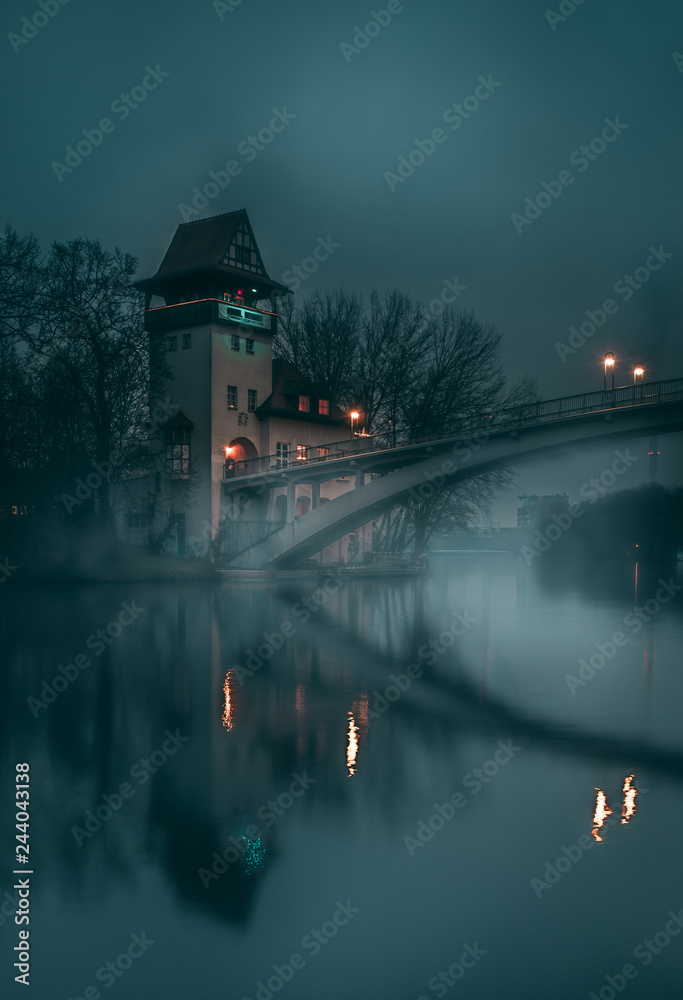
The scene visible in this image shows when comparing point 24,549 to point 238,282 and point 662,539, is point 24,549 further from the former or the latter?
point 662,539

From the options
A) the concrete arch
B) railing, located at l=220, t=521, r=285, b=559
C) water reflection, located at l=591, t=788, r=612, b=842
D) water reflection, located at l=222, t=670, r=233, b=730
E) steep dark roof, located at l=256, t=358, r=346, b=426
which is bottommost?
water reflection, located at l=222, t=670, r=233, b=730

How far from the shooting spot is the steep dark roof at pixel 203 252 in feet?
185

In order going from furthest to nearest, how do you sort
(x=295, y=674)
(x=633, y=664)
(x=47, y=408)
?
(x=47, y=408) → (x=633, y=664) → (x=295, y=674)

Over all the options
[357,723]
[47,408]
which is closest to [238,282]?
[47,408]

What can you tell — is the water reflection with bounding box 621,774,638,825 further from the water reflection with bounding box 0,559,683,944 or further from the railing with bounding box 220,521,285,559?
the railing with bounding box 220,521,285,559

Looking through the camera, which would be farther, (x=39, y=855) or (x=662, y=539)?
(x=662, y=539)

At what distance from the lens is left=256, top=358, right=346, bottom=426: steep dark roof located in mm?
58312

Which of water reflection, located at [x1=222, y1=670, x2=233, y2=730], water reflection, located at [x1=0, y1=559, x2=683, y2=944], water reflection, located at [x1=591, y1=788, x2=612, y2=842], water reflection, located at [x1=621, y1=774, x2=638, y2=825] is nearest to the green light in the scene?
water reflection, located at [x1=0, y1=559, x2=683, y2=944]

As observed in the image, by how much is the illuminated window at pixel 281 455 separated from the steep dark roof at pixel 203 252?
421 inches

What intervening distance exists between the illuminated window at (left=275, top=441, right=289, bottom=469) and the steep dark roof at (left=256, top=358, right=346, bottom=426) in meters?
1.93

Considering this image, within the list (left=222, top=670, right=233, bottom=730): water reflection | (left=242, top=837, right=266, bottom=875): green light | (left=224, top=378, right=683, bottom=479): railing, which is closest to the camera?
(left=242, top=837, right=266, bottom=875): green light

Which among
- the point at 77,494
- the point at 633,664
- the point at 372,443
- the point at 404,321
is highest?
the point at 404,321

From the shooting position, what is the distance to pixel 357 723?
1141cm

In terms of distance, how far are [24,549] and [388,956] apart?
130 ft
